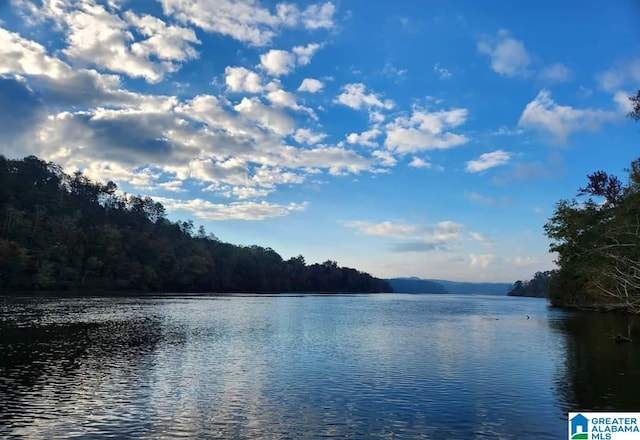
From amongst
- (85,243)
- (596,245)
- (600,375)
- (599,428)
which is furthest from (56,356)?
(85,243)

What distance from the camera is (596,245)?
51.8 m

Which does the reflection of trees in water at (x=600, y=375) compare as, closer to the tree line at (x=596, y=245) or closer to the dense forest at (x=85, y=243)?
the tree line at (x=596, y=245)

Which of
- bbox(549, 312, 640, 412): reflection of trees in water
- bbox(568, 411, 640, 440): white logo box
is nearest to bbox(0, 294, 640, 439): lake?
bbox(549, 312, 640, 412): reflection of trees in water

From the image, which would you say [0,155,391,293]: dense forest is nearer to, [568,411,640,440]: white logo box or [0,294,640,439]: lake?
[0,294,640,439]: lake

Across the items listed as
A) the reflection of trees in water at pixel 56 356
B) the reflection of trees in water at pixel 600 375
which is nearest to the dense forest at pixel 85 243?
the reflection of trees in water at pixel 56 356

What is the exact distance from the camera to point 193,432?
51.9 feet

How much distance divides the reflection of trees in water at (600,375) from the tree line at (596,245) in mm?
5733

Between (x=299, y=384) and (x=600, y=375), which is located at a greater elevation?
(x=600, y=375)

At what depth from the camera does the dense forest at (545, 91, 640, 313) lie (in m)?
43.5

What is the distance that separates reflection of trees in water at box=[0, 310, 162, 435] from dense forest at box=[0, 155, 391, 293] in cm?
7522

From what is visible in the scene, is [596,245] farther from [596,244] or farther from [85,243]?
[85,243]

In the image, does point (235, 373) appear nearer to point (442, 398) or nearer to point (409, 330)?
point (442, 398)

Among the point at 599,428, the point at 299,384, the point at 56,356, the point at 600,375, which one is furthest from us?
the point at 56,356

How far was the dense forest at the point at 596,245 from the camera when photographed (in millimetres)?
43531
